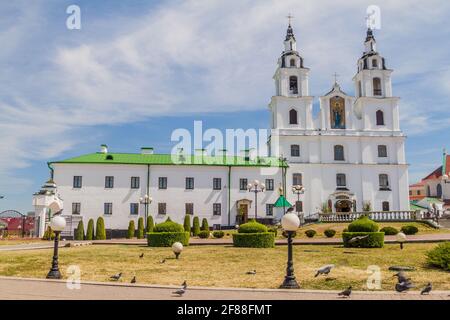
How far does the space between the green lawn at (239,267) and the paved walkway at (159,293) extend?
880 mm

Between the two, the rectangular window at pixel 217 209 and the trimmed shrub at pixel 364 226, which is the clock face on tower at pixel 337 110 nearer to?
the rectangular window at pixel 217 209

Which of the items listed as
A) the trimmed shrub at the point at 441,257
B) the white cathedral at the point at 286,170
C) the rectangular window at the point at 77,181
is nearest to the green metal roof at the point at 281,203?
the white cathedral at the point at 286,170

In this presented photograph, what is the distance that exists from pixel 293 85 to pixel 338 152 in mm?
9913

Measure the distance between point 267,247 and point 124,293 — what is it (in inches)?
507

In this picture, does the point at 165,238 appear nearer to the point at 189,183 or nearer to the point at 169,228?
the point at 169,228

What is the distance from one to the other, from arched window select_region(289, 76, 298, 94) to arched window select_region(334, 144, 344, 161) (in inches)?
331

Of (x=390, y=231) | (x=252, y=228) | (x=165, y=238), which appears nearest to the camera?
(x=252, y=228)

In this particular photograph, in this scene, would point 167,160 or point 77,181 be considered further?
point 167,160

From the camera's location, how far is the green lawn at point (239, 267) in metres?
11.4

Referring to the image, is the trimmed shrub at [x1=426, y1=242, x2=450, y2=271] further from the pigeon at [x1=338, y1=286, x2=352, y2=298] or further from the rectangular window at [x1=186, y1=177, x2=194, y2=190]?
the rectangular window at [x1=186, y1=177, x2=194, y2=190]

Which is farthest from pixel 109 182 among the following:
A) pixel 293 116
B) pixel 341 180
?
pixel 341 180

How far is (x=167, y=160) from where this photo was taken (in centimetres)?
4488

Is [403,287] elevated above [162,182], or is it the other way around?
[162,182]

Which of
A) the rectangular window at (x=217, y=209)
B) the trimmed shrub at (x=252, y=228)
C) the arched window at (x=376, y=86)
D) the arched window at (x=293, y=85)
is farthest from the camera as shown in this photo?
the arched window at (x=376, y=86)
